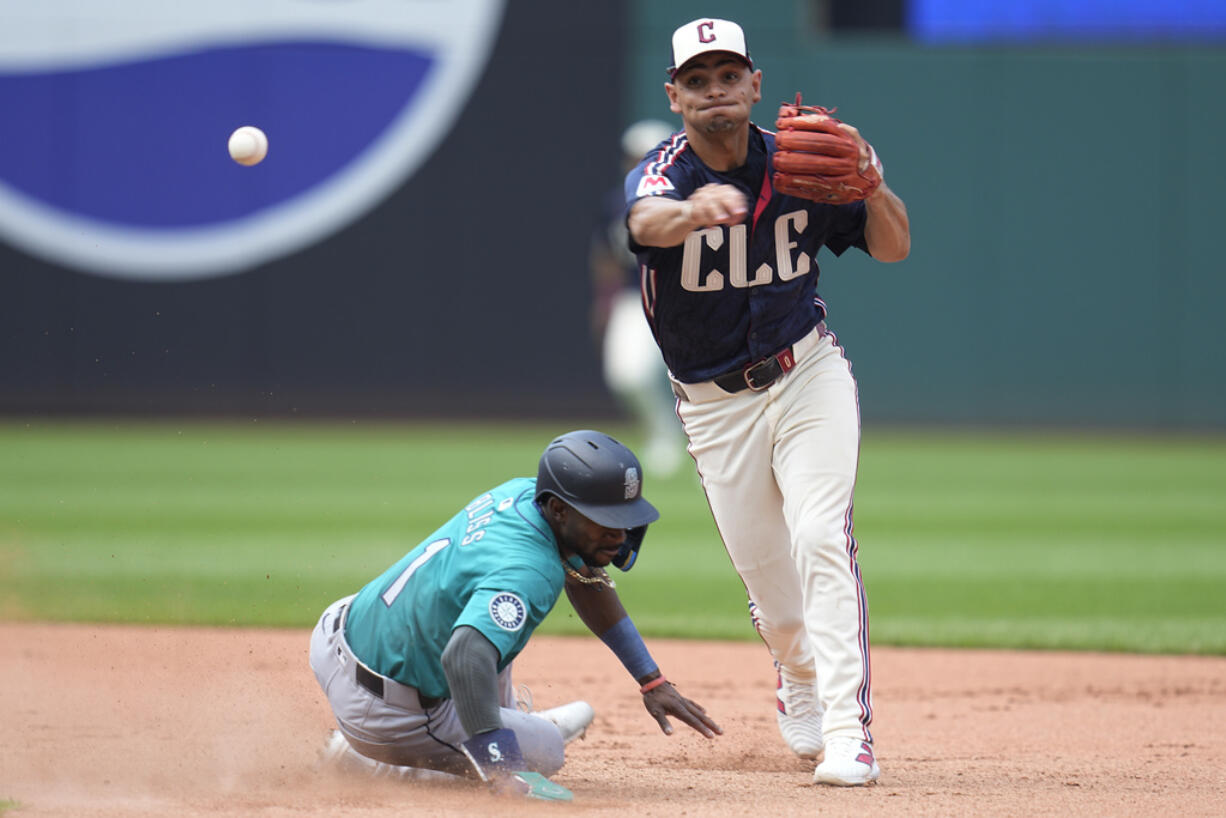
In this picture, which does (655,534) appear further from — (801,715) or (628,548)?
(628,548)

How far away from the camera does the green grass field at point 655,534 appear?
6973mm

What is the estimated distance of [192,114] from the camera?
1542 cm

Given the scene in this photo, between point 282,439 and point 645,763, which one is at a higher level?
point 645,763

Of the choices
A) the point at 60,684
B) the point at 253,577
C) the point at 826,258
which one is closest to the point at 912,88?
the point at 826,258

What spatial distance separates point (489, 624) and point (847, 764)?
1099 millimetres

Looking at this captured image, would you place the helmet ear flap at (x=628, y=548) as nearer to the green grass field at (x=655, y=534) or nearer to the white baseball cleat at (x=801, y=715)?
the white baseball cleat at (x=801, y=715)

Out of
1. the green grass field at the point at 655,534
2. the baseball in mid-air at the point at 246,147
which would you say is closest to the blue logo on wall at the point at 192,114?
the green grass field at the point at 655,534

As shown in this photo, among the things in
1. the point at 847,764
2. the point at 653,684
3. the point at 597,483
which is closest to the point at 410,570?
the point at 597,483

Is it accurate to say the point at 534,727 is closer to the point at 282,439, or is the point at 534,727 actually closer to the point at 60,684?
the point at 60,684

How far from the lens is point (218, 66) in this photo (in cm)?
1537

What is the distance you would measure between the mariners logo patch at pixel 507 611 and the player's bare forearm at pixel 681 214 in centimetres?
97

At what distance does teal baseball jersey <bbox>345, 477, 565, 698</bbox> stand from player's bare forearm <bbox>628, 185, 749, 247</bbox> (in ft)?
2.28

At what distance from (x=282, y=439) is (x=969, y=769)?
11326 millimetres

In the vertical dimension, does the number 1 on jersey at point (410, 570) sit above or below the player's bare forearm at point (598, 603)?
above
